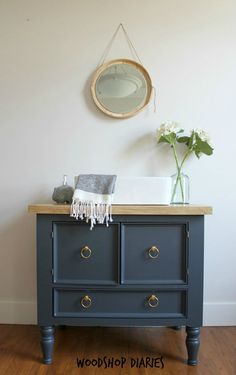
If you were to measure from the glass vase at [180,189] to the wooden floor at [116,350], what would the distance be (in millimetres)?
775

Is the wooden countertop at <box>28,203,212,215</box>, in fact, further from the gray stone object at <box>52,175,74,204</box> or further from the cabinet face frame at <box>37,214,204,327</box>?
the gray stone object at <box>52,175,74,204</box>

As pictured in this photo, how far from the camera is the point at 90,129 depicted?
191 centimetres

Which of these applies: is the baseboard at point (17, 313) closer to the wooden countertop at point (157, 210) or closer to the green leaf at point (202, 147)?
the wooden countertop at point (157, 210)

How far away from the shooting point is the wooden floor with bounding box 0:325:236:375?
1.43 metres

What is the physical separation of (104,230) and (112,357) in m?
0.65

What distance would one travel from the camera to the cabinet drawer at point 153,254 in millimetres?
1443

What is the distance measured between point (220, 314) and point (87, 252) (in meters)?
1.01

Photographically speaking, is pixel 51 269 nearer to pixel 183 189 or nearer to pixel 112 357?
pixel 112 357

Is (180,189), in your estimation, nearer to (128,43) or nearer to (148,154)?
(148,154)

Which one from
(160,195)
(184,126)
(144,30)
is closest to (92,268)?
(160,195)

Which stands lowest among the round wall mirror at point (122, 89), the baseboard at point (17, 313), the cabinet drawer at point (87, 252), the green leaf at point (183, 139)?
the baseboard at point (17, 313)

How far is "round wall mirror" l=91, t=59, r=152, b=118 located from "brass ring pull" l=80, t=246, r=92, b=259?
2.80ft

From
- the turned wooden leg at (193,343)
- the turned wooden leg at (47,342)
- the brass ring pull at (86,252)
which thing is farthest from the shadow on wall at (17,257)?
the turned wooden leg at (193,343)

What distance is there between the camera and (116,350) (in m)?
1.61
